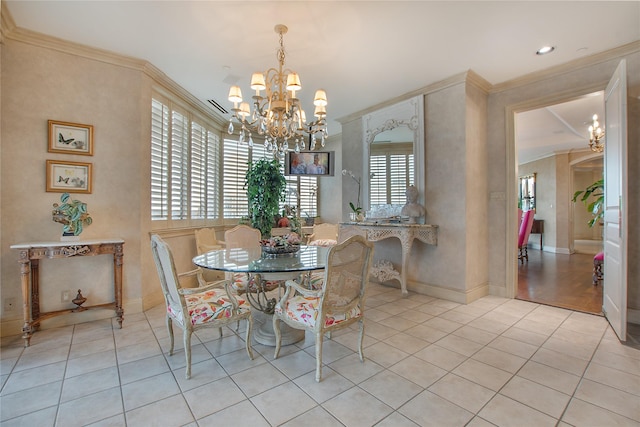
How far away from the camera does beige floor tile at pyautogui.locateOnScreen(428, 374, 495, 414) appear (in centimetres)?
171

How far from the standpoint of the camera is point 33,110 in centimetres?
275

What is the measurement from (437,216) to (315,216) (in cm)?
336

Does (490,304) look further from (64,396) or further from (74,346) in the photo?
(74,346)

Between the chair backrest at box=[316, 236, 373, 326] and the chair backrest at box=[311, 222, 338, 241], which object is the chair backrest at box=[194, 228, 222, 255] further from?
the chair backrest at box=[316, 236, 373, 326]

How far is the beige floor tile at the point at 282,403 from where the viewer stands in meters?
1.60

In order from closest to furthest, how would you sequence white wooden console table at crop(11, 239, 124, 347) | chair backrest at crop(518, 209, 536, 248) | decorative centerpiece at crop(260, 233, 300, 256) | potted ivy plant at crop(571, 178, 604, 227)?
white wooden console table at crop(11, 239, 124, 347) < decorative centerpiece at crop(260, 233, 300, 256) < potted ivy plant at crop(571, 178, 604, 227) < chair backrest at crop(518, 209, 536, 248)

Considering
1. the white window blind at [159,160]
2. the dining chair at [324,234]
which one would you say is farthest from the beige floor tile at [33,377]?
the dining chair at [324,234]

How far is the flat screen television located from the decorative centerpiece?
304 cm

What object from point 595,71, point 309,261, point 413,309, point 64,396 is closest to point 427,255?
point 413,309

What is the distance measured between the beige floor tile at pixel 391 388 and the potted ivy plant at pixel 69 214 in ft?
9.54

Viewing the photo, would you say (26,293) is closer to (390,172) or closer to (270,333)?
(270,333)

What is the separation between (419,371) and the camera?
2.05 metres

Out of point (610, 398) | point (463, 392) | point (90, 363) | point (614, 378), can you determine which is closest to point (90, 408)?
point (90, 363)

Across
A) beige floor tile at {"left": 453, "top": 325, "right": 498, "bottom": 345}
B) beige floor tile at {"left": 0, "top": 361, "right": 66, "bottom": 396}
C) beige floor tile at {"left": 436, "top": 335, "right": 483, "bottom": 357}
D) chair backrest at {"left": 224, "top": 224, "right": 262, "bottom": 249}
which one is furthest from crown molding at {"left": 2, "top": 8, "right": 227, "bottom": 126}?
beige floor tile at {"left": 453, "top": 325, "right": 498, "bottom": 345}
